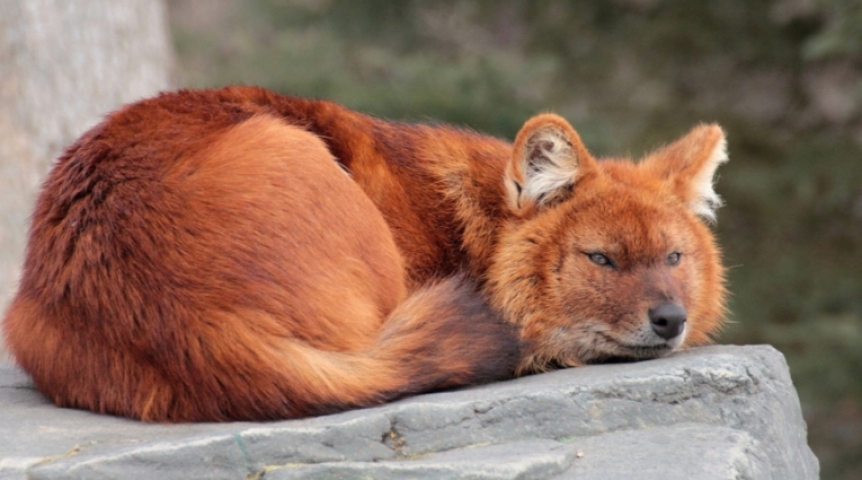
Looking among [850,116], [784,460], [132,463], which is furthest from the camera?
[850,116]

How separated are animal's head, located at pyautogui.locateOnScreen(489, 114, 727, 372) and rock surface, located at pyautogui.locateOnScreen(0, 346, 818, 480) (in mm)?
323

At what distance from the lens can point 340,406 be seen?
4164 mm

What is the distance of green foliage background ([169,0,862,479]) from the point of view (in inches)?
446

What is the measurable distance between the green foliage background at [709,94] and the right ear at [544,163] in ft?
18.0

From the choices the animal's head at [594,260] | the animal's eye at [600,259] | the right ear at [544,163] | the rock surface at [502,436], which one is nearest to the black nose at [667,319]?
the animal's head at [594,260]

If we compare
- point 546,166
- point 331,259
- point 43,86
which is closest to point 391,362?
point 331,259

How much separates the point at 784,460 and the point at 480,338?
4.45 feet

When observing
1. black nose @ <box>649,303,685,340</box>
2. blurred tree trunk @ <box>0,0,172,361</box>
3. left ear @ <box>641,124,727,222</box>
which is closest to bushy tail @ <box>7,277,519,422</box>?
black nose @ <box>649,303,685,340</box>

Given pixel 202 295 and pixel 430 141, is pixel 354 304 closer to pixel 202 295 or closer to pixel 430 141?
pixel 202 295

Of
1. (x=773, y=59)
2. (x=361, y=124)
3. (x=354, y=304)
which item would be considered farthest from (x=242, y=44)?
(x=354, y=304)

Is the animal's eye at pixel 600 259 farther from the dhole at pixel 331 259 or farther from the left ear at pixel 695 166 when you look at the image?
the left ear at pixel 695 166

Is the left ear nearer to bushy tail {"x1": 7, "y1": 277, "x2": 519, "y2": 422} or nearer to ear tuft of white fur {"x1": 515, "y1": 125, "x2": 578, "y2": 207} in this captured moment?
ear tuft of white fur {"x1": 515, "y1": 125, "x2": 578, "y2": 207}

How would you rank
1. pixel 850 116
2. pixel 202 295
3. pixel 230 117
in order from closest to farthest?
1. pixel 202 295
2. pixel 230 117
3. pixel 850 116

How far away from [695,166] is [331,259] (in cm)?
215
